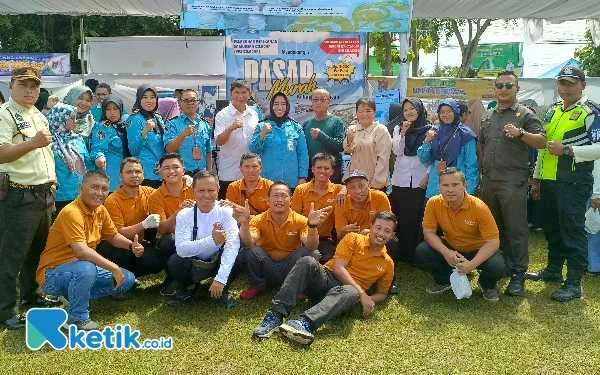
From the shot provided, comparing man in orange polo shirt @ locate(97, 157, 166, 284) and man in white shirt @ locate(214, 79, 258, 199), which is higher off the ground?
man in white shirt @ locate(214, 79, 258, 199)

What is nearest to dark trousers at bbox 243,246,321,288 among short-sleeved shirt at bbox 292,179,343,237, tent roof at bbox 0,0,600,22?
short-sleeved shirt at bbox 292,179,343,237

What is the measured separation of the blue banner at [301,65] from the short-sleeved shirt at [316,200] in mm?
2611

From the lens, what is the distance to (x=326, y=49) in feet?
24.3

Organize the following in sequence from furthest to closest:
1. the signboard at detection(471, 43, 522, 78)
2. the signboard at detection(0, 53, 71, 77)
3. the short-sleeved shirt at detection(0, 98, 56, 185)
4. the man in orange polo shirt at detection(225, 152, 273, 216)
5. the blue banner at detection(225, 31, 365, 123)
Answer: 1. the signboard at detection(471, 43, 522, 78)
2. the signboard at detection(0, 53, 71, 77)
3. the blue banner at detection(225, 31, 365, 123)
4. the man in orange polo shirt at detection(225, 152, 273, 216)
5. the short-sleeved shirt at detection(0, 98, 56, 185)

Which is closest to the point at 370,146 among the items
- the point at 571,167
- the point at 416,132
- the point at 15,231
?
the point at 416,132

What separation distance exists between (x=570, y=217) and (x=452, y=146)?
3.91 ft

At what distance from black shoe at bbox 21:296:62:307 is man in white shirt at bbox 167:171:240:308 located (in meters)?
0.93

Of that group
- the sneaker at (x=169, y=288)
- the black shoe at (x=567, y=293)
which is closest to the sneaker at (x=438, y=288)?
the black shoe at (x=567, y=293)

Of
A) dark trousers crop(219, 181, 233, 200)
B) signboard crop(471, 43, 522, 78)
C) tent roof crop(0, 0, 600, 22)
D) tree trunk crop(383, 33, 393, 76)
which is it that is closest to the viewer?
dark trousers crop(219, 181, 233, 200)

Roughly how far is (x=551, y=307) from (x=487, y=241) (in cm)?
76

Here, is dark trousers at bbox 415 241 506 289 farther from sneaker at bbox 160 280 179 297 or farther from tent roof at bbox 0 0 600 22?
tent roof at bbox 0 0 600 22

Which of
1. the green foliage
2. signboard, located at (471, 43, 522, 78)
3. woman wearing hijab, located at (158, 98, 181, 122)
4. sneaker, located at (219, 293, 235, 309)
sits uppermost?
signboard, located at (471, 43, 522, 78)

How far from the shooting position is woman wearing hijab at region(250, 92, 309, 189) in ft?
17.7

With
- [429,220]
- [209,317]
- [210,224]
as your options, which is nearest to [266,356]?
[209,317]
